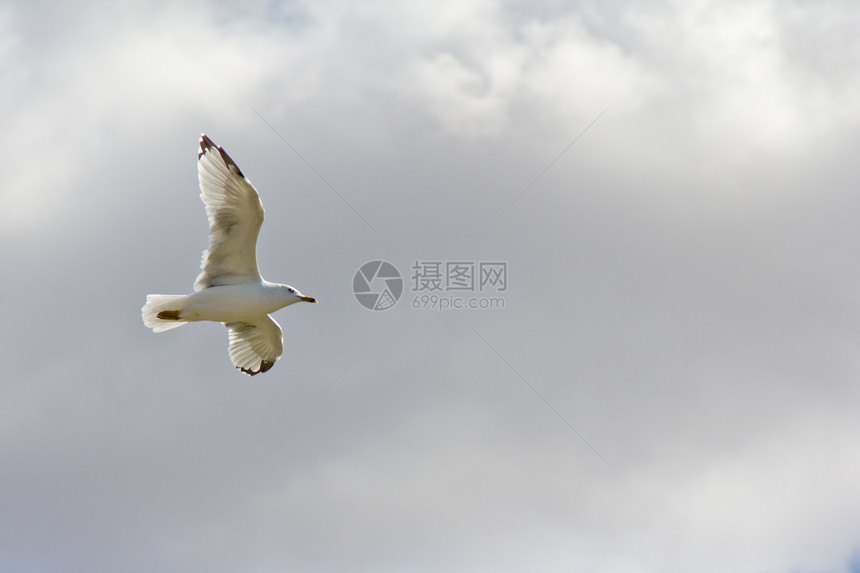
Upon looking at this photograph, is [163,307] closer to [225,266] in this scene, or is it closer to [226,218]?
[225,266]

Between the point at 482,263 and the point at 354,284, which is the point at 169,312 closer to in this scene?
the point at 354,284

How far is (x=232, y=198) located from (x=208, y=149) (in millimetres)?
935

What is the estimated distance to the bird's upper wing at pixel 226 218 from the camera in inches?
772

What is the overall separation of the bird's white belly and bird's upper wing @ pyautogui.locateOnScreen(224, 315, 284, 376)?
1.46m

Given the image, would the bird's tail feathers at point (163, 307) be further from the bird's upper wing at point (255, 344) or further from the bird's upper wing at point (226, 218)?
the bird's upper wing at point (255, 344)

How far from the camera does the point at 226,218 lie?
65.4 ft

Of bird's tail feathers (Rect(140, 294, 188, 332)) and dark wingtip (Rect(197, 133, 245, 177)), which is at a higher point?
dark wingtip (Rect(197, 133, 245, 177))

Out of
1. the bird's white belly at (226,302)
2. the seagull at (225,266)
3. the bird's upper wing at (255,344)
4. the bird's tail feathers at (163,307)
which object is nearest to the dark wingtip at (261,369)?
the bird's upper wing at (255,344)

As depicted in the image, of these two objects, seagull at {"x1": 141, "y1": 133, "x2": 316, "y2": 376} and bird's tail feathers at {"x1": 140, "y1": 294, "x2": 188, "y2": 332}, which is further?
bird's tail feathers at {"x1": 140, "y1": 294, "x2": 188, "y2": 332}

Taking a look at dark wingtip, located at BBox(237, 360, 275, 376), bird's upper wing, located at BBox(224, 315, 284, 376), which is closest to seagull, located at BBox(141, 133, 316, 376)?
bird's upper wing, located at BBox(224, 315, 284, 376)

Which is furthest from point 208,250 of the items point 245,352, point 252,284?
point 245,352

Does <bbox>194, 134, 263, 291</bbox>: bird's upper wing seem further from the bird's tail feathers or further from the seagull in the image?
the bird's tail feathers

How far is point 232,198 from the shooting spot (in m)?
19.8

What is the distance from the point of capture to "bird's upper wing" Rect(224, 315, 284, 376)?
22109 mm
